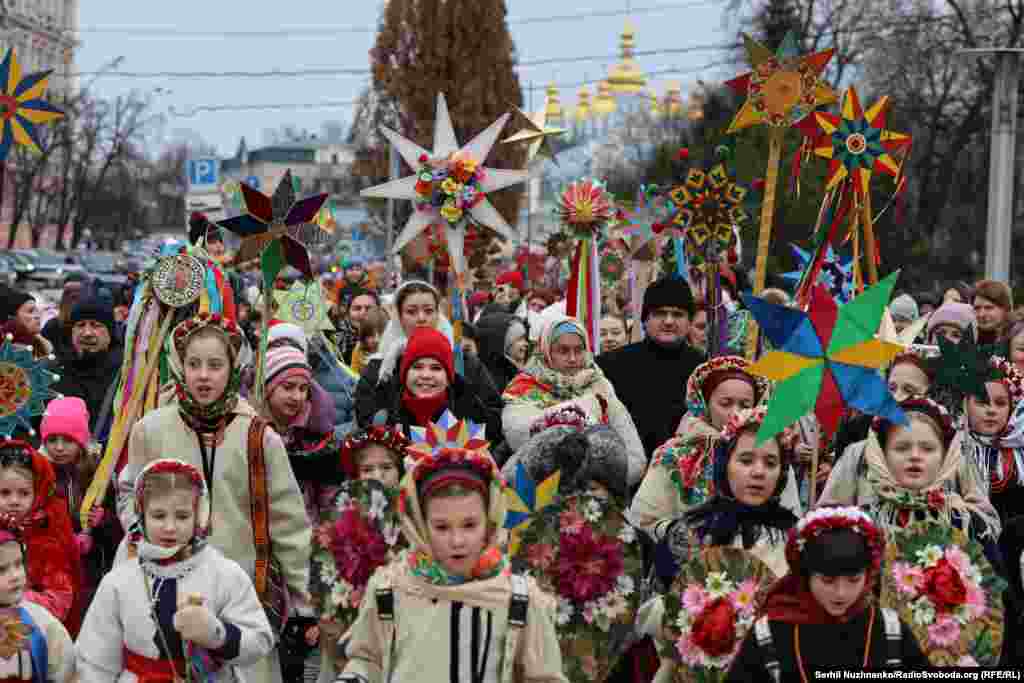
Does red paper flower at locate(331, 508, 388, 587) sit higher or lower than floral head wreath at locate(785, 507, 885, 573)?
lower

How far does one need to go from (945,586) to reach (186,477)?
2.47 metres

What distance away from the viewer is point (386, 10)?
42.6 m

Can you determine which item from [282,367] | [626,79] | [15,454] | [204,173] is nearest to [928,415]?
[282,367]

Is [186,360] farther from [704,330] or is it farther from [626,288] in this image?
[626,288]

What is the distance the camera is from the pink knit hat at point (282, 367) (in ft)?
23.8

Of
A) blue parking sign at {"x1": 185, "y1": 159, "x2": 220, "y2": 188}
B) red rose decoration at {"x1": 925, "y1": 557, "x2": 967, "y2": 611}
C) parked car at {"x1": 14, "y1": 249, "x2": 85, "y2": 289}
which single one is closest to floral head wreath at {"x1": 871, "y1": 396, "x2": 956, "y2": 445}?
red rose decoration at {"x1": 925, "y1": 557, "x2": 967, "y2": 611}

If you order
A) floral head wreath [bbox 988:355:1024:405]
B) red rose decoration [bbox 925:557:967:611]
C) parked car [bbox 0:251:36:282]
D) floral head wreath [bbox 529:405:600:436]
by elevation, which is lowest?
red rose decoration [bbox 925:557:967:611]

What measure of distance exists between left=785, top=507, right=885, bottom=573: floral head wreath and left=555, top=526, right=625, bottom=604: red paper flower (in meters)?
1.02

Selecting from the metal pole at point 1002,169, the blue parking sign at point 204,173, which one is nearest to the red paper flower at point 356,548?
the metal pole at point 1002,169

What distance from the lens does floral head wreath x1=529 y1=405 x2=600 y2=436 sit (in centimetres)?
648

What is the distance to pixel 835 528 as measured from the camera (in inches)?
177

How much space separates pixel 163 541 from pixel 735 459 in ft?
6.36

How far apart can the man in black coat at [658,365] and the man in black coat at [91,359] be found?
9.61 ft

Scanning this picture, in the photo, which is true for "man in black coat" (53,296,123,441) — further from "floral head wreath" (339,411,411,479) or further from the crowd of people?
"floral head wreath" (339,411,411,479)
